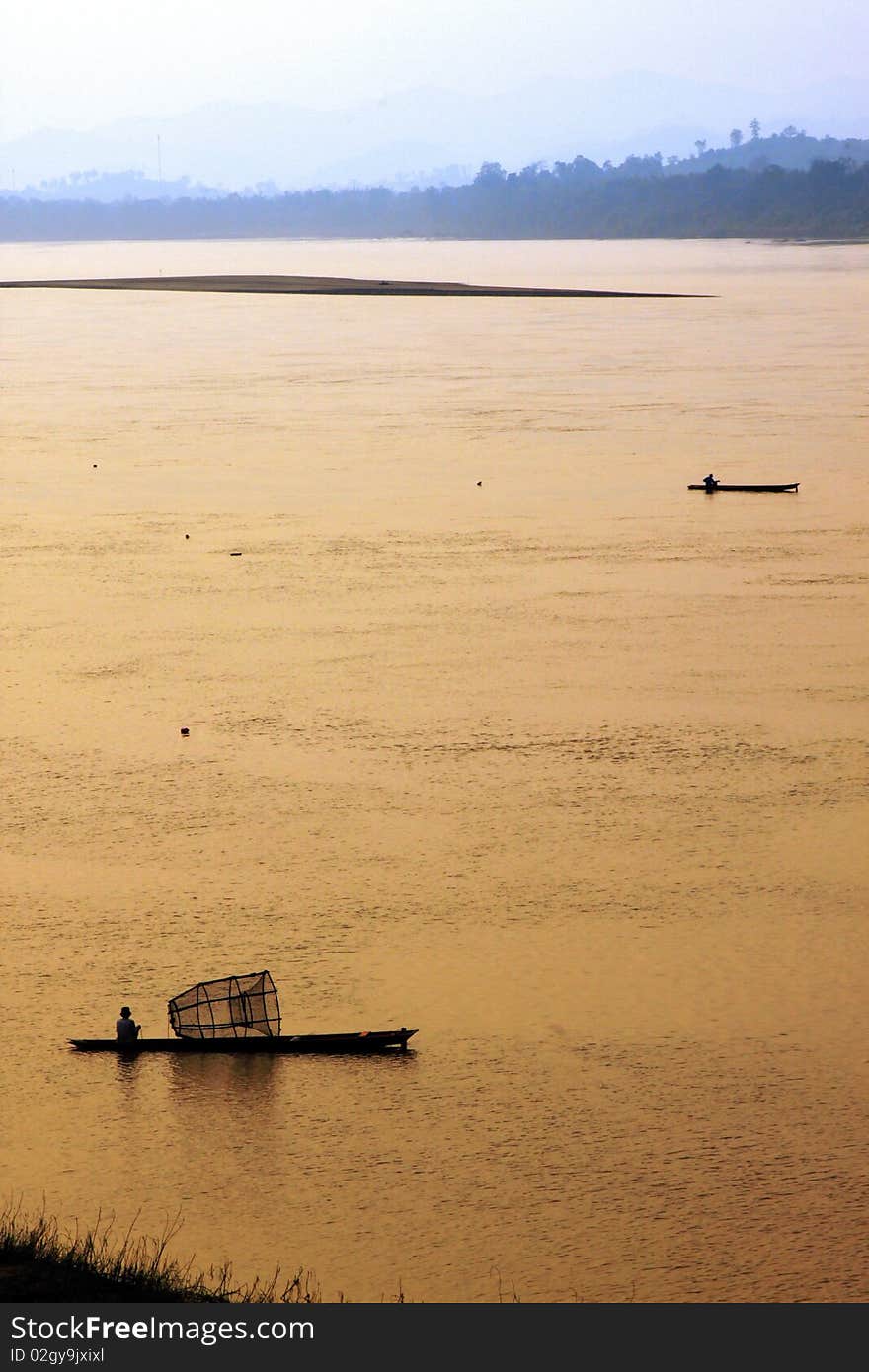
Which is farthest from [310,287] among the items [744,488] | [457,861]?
[457,861]

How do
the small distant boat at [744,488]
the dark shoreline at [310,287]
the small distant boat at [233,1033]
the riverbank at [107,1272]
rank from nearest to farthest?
the riverbank at [107,1272], the small distant boat at [233,1033], the small distant boat at [744,488], the dark shoreline at [310,287]

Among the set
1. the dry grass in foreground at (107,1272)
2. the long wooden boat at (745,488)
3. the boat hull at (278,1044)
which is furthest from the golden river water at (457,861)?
the long wooden boat at (745,488)

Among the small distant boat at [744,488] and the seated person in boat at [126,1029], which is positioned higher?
the small distant boat at [744,488]

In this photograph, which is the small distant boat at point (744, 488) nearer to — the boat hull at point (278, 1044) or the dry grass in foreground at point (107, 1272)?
the boat hull at point (278, 1044)

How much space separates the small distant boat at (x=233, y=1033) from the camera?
1895cm

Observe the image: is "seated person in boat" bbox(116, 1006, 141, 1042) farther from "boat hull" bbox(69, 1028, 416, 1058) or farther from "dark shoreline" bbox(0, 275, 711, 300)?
"dark shoreline" bbox(0, 275, 711, 300)

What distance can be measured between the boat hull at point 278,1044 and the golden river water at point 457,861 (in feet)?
0.73

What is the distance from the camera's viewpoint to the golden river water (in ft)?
54.7

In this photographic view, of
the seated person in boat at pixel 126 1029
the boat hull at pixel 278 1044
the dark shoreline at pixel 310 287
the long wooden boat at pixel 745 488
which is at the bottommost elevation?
the boat hull at pixel 278 1044

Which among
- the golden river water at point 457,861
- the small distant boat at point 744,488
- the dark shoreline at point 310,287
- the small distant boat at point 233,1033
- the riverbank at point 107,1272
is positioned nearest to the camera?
the riverbank at point 107,1272

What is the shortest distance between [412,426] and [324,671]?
29079mm

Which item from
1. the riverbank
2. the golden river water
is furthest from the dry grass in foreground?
the golden river water
